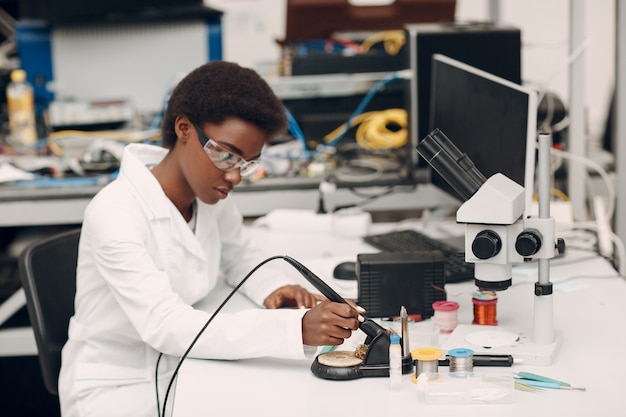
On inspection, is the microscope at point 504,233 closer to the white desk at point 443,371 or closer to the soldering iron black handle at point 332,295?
the white desk at point 443,371

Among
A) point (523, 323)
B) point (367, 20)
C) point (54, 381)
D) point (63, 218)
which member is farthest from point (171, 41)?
point (523, 323)

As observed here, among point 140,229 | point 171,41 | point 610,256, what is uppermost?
point 171,41

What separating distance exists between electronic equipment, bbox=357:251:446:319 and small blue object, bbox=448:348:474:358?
26cm

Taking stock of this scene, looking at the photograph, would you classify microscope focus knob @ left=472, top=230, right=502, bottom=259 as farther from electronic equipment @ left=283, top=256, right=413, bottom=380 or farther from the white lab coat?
the white lab coat

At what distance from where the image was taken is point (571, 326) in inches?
59.1

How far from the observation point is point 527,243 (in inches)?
51.6

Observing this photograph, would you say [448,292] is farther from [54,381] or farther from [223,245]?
[54,381]

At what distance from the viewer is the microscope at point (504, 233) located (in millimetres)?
1312

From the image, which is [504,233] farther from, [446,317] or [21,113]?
[21,113]

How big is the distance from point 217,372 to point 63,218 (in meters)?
1.37

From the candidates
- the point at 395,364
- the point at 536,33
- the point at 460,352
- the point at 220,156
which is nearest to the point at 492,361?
the point at 460,352

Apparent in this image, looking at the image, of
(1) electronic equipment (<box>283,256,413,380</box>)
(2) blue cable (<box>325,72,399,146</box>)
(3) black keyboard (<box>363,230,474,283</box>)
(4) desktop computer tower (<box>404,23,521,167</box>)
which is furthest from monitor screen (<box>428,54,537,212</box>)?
(2) blue cable (<box>325,72,399,146</box>)

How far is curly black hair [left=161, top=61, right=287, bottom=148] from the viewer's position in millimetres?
1591

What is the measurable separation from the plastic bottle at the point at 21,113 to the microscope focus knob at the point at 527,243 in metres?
2.23
